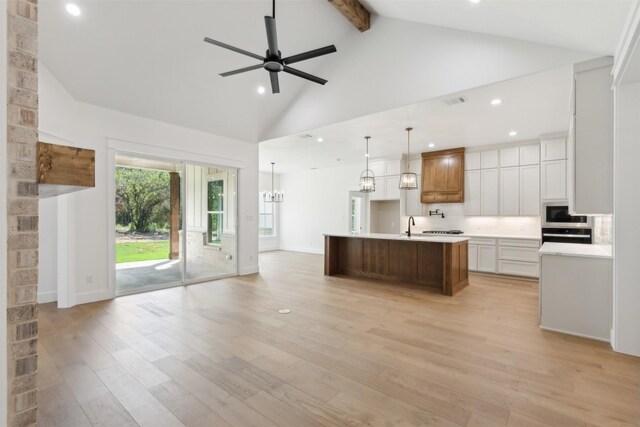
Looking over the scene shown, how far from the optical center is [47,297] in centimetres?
451

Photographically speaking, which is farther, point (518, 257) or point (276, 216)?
point (276, 216)

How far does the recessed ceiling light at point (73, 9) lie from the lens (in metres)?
3.40

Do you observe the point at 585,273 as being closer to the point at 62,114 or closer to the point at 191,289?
the point at 191,289

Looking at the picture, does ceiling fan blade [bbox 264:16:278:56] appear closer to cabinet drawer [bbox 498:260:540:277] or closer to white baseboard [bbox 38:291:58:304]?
white baseboard [bbox 38:291:58:304]

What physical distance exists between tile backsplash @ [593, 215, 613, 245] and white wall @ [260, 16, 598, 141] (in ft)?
7.02

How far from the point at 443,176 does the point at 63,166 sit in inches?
295

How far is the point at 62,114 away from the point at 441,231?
763 cm

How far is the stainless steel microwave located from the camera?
5567 millimetres

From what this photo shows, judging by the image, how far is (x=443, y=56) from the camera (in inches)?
164

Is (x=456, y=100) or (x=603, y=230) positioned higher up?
(x=456, y=100)

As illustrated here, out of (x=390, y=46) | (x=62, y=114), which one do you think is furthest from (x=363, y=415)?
(x=62, y=114)

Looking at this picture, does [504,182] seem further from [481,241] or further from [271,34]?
[271,34]

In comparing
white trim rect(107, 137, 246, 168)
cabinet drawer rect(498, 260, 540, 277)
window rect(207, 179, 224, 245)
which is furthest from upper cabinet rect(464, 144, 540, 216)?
window rect(207, 179, 224, 245)

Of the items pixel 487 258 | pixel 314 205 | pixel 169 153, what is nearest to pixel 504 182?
pixel 487 258
